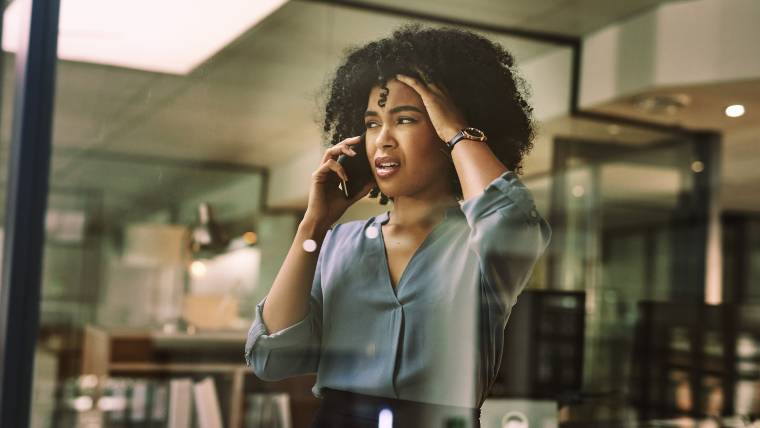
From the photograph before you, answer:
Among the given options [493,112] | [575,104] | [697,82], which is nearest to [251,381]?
[493,112]

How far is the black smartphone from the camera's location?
6.49 feet

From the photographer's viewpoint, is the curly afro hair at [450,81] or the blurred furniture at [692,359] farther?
the blurred furniture at [692,359]

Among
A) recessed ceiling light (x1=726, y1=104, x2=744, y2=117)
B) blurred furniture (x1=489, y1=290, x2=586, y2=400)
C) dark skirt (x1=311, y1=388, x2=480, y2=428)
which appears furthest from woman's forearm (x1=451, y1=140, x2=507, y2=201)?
recessed ceiling light (x1=726, y1=104, x2=744, y2=117)

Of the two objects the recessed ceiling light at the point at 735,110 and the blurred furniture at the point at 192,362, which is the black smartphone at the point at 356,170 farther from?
the recessed ceiling light at the point at 735,110

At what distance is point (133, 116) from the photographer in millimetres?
2072

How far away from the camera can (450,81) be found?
201 centimetres

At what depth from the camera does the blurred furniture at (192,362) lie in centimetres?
197

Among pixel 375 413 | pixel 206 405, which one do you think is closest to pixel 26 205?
pixel 206 405

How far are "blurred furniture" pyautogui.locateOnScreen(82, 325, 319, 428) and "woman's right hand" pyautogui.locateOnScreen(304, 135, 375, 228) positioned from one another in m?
0.35

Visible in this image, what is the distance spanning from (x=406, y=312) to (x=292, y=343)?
287 millimetres

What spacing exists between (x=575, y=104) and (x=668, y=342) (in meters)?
0.75

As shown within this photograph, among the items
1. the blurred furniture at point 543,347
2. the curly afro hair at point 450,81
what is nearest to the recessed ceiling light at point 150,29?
the curly afro hair at point 450,81

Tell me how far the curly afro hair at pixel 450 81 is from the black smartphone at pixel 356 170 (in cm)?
3

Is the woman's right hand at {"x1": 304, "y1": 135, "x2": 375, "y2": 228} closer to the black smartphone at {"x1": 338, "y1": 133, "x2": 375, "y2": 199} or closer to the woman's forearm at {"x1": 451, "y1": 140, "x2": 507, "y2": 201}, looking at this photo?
the black smartphone at {"x1": 338, "y1": 133, "x2": 375, "y2": 199}
